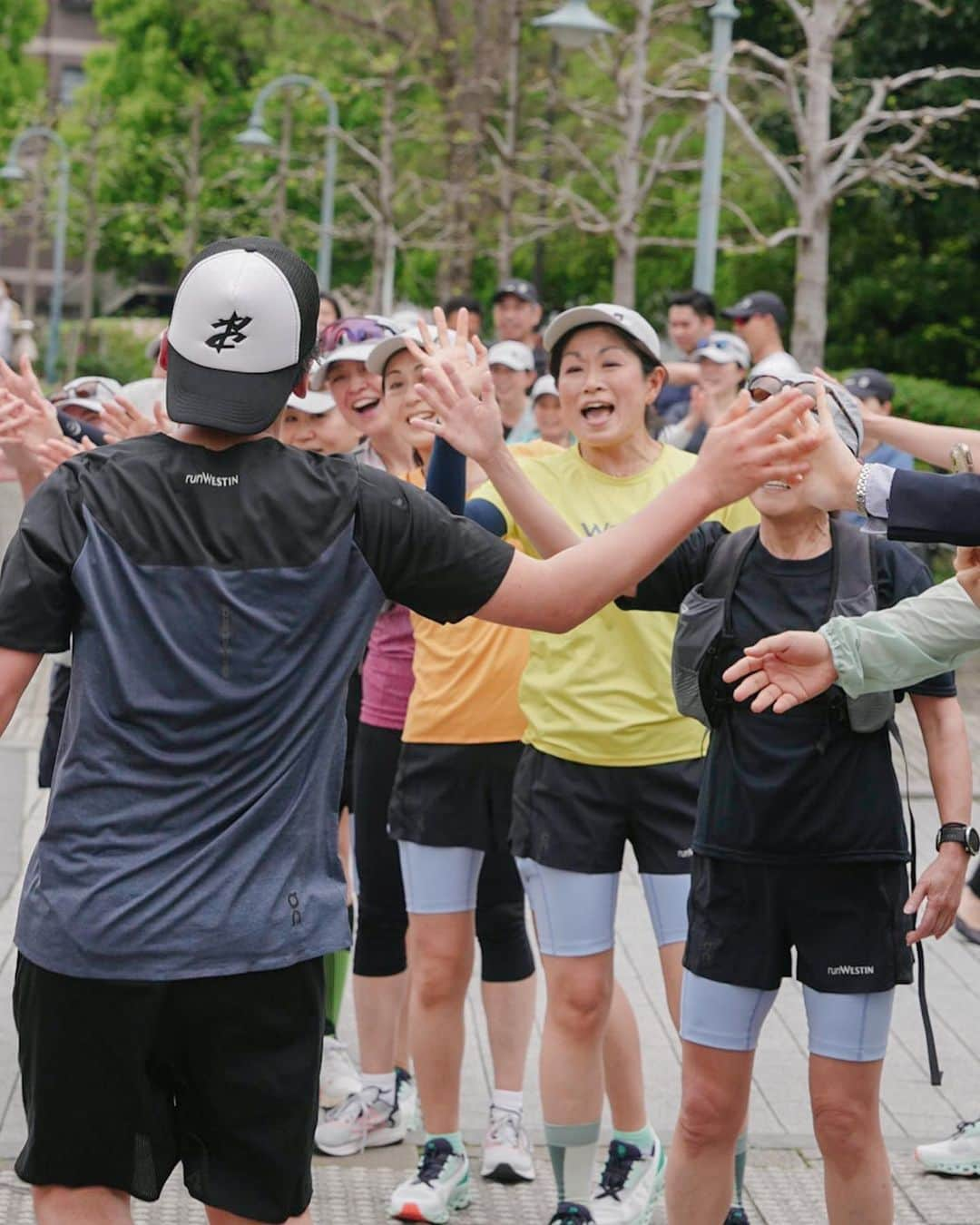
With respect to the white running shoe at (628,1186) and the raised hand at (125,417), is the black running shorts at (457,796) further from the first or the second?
the raised hand at (125,417)

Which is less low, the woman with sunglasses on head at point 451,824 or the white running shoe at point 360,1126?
the woman with sunglasses on head at point 451,824

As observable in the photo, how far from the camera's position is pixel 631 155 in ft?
64.9

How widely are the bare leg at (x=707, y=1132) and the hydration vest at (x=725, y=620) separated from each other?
69 centimetres

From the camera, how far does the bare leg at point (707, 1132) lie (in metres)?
4.18

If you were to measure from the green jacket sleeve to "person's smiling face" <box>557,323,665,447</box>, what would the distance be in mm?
1145

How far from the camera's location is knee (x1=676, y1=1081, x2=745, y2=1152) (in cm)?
418

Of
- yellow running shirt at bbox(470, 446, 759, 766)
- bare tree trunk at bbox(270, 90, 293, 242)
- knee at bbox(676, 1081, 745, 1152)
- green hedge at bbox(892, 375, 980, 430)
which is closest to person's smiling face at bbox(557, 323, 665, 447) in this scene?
yellow running shirt at bbox(470, 446, 759, 766)

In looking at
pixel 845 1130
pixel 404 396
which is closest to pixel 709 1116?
pixel 845 1130

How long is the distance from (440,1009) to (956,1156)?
4.75 ft

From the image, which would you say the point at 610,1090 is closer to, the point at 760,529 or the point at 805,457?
the point at 760,529

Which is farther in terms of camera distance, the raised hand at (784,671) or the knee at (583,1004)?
the knee at (583,1004)

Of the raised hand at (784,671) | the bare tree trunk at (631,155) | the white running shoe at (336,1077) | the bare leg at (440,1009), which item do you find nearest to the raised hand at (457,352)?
the raised hand at (784,671)

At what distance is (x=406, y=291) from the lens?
1965 inches

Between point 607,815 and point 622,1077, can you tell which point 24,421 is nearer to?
point 607,815
